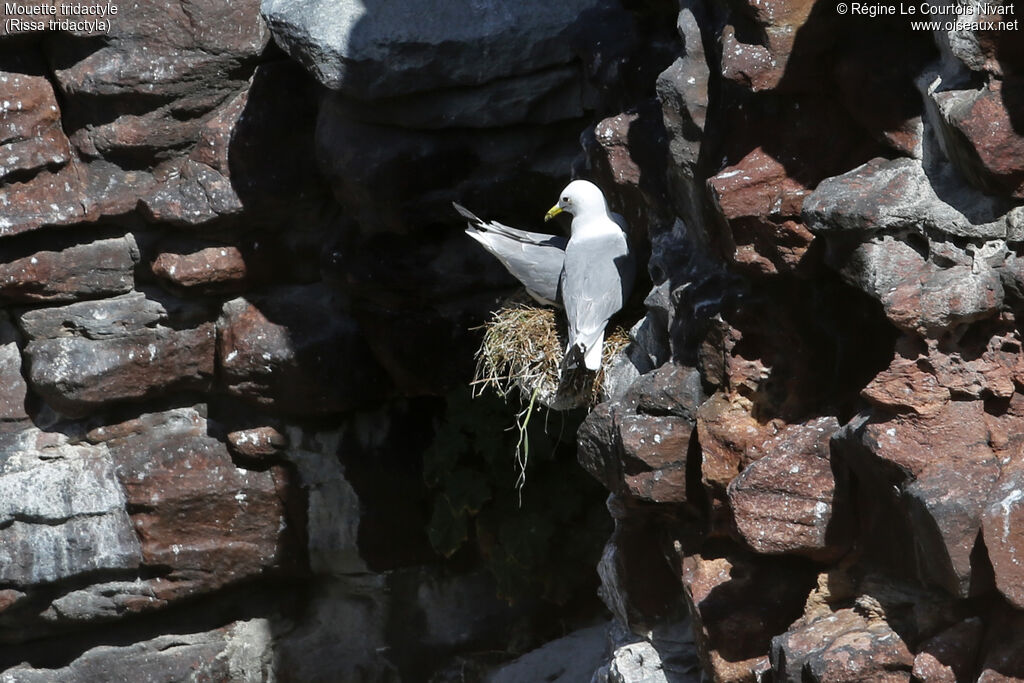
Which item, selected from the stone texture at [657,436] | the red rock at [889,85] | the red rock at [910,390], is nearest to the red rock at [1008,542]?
the red rock at [910,390]

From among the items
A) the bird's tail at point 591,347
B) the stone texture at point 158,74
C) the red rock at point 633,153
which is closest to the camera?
the red rock at point 633,153

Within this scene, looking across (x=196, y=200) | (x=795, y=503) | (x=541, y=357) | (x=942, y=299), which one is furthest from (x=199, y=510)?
(x=942, y=299)

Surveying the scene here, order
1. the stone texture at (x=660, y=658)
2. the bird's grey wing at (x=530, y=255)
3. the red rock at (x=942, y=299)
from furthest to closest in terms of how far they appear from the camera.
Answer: the bird's grey wing at (x=530, y=255)
the stone texture at (x=660, y=658)
the red rock at (x=942, y=299)

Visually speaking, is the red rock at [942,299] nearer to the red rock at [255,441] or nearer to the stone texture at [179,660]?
the red rock at [255,441]

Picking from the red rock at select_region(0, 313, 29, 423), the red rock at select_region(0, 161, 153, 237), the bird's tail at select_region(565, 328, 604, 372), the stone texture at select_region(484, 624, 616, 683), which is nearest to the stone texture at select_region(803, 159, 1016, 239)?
the bird's tail at select_region(565, 328, 604, 372)

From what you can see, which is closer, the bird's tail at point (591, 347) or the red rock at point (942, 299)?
the red rock at point (942, 299)

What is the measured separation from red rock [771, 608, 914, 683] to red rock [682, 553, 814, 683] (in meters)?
0.11

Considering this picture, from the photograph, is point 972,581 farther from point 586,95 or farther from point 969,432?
point 586,95

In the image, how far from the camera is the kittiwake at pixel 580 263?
352cm

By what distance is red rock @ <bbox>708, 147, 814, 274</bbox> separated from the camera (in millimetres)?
2523

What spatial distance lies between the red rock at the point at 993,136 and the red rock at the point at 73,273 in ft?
12.4

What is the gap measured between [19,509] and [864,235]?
4041 millimetres

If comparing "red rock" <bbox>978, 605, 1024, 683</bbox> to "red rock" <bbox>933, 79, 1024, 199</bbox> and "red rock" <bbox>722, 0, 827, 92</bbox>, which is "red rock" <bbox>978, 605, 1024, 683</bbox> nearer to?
"red rock" <bbox>933, 79, 1024, 199</bbox>

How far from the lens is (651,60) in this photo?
3.49m
